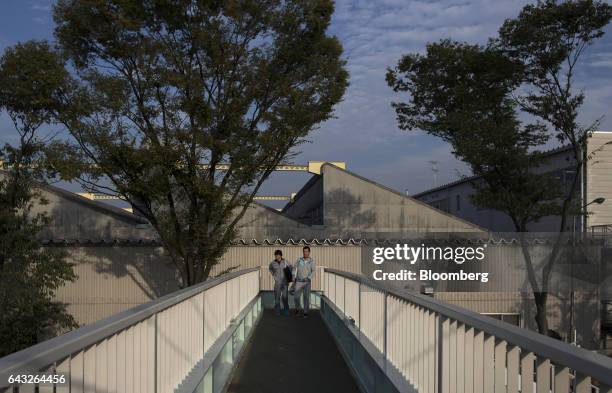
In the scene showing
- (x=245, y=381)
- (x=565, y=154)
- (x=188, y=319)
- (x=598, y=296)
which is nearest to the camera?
(x=188, y=319)

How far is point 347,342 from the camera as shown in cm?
999

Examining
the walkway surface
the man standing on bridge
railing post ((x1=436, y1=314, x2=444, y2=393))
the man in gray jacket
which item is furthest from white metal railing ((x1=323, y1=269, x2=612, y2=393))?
the man in gray jacket

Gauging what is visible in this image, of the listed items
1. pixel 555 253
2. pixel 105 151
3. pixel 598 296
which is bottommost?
pixel 598 296

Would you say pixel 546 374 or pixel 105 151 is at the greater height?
pixel 105 151

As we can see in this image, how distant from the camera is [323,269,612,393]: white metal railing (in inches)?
93.1

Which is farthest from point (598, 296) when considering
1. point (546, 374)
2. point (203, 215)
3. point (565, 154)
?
point (546, 374)

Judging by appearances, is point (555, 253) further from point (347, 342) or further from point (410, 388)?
point (410, 388)

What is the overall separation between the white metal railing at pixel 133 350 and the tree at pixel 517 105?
17.5 m

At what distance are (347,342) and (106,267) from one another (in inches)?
617

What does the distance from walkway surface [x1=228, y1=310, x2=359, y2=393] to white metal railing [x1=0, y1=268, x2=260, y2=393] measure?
3.36 feet

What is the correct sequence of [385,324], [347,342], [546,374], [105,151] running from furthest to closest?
[105,151] < [347,342] < [385,324] < [546,374]

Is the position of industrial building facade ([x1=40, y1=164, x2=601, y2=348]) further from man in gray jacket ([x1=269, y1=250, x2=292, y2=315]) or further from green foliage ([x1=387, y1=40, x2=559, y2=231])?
man in gray jacket ([x1=269, y1=250, x2=292, y2=315])

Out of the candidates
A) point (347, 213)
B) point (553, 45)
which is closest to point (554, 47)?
point (553, 45)

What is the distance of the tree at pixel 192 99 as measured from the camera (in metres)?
19.2
